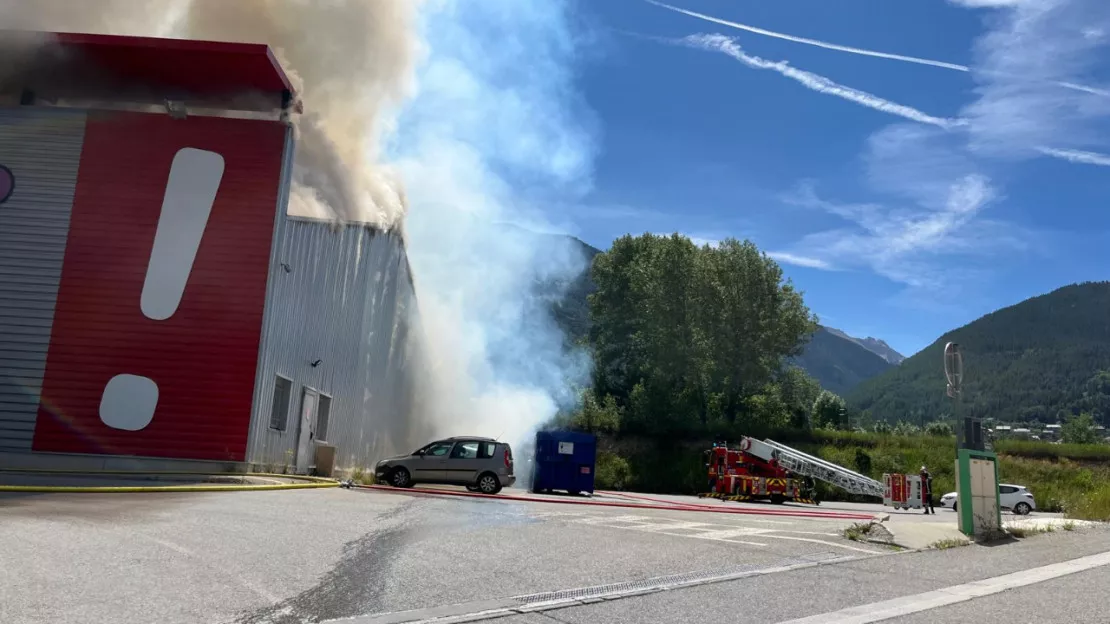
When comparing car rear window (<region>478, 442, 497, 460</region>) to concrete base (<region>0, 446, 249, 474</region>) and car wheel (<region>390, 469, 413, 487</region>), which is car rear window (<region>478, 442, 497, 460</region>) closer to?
car wheel (<region>390, 469, 413, 487</region>)

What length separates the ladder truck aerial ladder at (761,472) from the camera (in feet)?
86.9

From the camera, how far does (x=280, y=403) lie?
18.7m

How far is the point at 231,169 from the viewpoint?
17562mm

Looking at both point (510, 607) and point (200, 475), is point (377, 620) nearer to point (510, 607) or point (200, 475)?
point (510, 607)

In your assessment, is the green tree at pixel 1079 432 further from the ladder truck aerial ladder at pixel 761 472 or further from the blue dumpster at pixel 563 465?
the blue dumpster at pixel 563 465

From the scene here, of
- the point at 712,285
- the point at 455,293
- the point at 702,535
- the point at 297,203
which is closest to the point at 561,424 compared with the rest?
the point at 455,293

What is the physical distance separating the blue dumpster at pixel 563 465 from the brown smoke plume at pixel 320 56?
362 inches

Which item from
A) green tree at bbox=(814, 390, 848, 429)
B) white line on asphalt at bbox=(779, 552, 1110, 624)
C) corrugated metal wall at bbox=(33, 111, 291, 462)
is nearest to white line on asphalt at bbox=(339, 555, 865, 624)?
white line on asphalt at bbox=(779, 552, 1110, 624)

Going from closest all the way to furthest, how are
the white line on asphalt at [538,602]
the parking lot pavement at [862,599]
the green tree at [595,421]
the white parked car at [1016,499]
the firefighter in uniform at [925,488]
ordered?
the white line on asphalt at [538,602], the parking lot pavement at [862,599], the firefighter in uniform at [925,488], the white parked car at [1016,499], the green tree at [595,421]

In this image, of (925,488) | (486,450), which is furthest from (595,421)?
(486,450)

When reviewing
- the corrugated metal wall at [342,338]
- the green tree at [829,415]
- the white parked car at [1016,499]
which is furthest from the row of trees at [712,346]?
the corrugated metal wall at [342,338]

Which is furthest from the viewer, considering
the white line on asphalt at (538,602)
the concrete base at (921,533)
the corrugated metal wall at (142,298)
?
the corrugated metal wall at (142,298)

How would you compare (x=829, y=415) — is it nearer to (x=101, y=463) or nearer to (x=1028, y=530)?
(x=1028, y=530)

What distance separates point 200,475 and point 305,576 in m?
10.6
